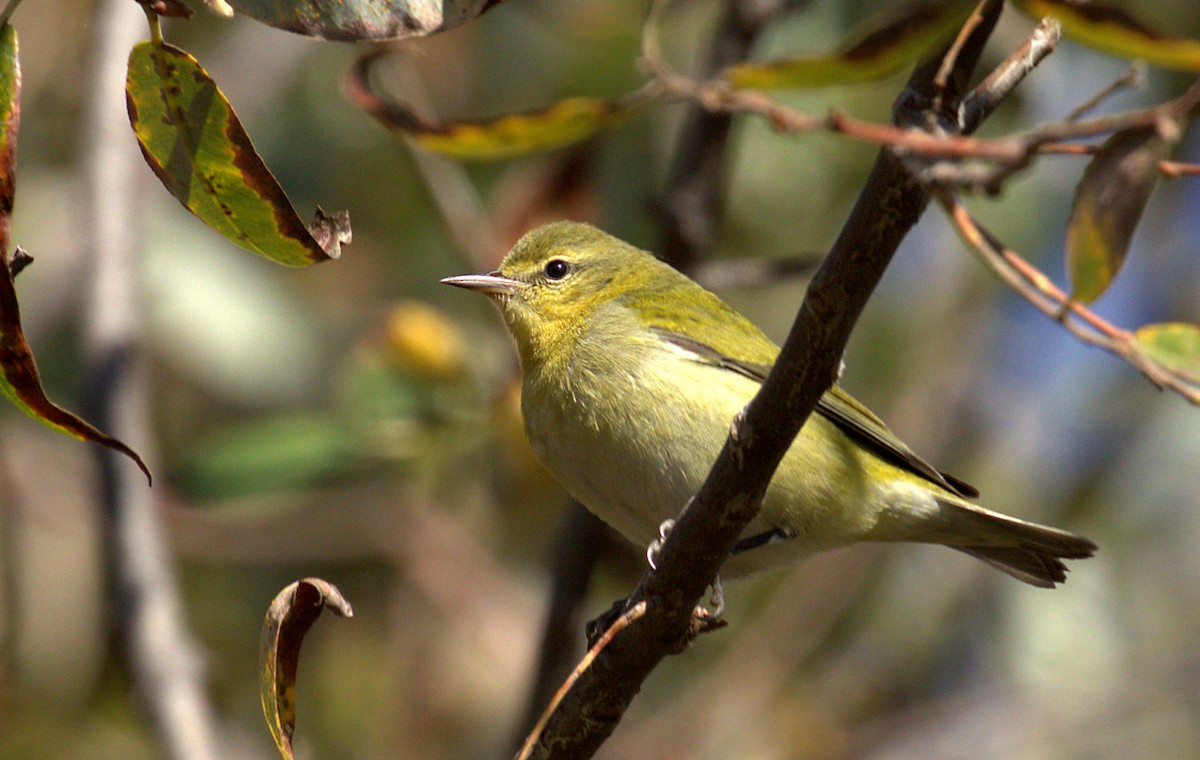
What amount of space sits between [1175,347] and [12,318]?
1716 mm

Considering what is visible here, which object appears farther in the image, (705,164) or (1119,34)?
(705,164)

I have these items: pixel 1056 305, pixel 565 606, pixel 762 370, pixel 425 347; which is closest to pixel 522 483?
pixel 565 606

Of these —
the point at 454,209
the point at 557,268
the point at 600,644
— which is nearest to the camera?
the point at 600,644

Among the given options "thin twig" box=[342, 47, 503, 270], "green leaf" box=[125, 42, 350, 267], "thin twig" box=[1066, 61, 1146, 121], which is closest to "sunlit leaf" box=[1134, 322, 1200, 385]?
"thin twig" box=[1066, 61, 1146, 121]

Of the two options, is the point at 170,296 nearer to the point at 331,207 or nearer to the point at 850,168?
the point at 331,207

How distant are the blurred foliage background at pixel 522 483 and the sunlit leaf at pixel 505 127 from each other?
2.35 m

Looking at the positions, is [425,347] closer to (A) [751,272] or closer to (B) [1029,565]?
(A) [751,272]

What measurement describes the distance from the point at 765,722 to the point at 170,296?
3325mm

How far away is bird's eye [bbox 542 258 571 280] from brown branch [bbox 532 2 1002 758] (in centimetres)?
186

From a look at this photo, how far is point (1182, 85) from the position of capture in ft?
21.2

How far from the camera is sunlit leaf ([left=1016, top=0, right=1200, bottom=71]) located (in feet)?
5.32

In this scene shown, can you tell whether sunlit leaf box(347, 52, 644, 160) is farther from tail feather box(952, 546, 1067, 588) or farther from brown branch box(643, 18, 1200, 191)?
tail feather box(952, 546, 1067, 588)

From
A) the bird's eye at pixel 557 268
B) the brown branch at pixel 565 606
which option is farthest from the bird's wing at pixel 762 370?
the brown branch at pixel 565 606

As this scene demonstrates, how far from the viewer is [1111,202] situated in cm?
177
